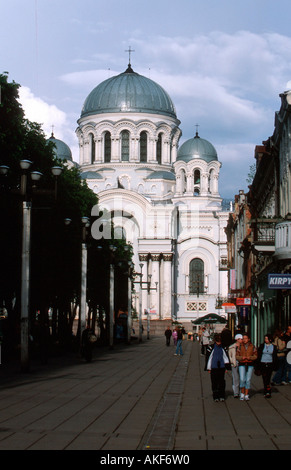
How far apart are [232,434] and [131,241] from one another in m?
93.1

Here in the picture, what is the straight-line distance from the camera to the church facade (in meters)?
106

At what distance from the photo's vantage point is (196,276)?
353ft

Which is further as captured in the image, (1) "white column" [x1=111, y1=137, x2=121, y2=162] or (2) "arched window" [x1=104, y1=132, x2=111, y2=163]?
(2) "arched window" [x1=104, y1=132, x2=111, y2=163]

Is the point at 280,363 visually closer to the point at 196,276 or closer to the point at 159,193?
the point at 196,276

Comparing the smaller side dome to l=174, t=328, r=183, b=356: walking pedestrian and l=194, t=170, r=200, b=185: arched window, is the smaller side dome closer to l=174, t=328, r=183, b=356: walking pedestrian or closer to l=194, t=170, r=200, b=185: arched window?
l=194, t=170, r=200, b=185: arched window

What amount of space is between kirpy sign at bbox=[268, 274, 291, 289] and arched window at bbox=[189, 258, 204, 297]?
8289cm

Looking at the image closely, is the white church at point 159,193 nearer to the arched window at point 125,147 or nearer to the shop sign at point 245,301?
the arched window at point 125,147

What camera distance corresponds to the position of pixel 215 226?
10731 cm

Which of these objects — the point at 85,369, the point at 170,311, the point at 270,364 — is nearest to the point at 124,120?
the point at 170,311

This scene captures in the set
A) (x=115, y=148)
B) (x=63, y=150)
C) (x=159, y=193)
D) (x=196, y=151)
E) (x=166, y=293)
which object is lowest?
(x=166, y=293)

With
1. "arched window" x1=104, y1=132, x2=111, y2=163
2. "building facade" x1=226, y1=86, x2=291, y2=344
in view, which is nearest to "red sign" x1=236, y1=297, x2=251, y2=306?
"building facade" x1=226, y1=86, x2=291, y2=344

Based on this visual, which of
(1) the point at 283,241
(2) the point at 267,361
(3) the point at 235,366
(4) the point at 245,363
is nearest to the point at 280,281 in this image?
(1) the point at 283,241

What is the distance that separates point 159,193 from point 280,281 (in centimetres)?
8666
